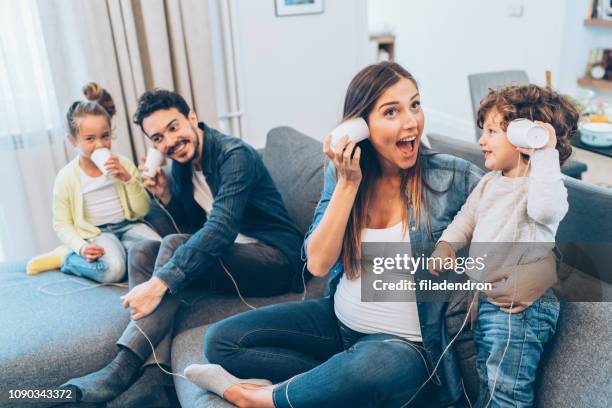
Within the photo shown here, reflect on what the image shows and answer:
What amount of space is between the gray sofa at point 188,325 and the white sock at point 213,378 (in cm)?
Result: 3

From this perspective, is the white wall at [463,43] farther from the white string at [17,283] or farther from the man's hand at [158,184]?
the white string at [17,283]

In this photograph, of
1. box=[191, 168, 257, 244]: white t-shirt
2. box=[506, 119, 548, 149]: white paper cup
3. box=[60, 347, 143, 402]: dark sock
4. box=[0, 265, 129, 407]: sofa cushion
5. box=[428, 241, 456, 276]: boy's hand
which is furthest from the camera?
box=[191, 168, 257, 244]: white t-shirt

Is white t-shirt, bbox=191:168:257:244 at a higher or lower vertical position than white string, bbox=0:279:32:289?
higher

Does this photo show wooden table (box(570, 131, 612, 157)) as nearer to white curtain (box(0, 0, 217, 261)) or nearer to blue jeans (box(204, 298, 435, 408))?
blue jeans (box(204, 298, 435, 408))

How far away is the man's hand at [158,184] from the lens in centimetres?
211

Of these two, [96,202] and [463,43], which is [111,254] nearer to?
[96,202]

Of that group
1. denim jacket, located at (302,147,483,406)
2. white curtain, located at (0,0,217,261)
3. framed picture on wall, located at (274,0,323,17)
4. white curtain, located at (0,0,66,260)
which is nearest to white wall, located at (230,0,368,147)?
framed picture on wall, located at (274,0,323,17)

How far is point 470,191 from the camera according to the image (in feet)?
4.19

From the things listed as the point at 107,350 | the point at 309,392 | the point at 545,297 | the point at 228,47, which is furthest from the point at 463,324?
the point at 228,47

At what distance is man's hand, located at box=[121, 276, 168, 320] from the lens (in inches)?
66.9

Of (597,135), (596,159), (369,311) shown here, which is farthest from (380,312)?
(596,159)

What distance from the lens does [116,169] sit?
6.84ft

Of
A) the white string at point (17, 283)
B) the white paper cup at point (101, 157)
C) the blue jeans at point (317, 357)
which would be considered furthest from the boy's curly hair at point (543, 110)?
the white string at point (17, 283)

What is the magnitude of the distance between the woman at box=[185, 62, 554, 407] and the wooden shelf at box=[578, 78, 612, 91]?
2908mm
